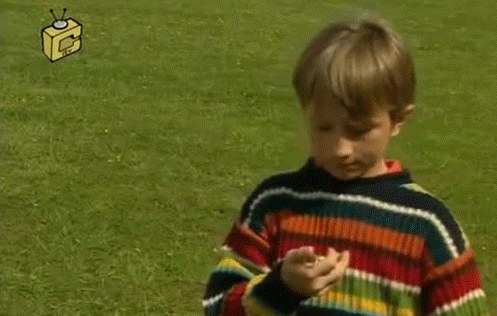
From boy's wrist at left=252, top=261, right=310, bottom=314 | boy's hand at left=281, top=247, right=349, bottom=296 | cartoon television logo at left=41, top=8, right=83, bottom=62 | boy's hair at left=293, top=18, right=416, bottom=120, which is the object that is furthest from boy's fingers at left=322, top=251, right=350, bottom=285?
cartoon television logo at left=41, top=8, right=83, bottom=62

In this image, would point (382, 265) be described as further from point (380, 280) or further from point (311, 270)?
point (311, 270)

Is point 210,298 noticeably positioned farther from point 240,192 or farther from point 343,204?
point 240,192

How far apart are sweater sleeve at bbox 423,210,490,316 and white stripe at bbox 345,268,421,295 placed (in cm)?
4

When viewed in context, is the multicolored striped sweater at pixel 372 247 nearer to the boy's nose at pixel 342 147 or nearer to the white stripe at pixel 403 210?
the white stripe at pixel 403 210

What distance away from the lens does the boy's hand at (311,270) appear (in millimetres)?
2572

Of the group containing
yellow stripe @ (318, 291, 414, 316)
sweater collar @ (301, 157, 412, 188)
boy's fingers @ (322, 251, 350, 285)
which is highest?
sweater collar @ (301, 157, 412, 188)

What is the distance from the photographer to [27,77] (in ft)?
42.3

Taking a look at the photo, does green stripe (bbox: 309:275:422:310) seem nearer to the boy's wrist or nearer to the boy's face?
the boy's wrist

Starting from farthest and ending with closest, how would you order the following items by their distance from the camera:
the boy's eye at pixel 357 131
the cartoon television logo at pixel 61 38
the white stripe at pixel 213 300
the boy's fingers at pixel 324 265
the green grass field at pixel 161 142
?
the cartoon television logo at pixel 61 38 → the green grass field at pixel 161 142 → the white stripe at pixel 213 300 → the boy's eye at pixel 357 131 → the boy's fingers at pixel 324 265

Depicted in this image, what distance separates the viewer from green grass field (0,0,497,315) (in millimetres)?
7219

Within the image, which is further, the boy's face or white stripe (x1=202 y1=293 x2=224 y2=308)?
white stripe (x1=202 y1=293 x2=224 y2=308)

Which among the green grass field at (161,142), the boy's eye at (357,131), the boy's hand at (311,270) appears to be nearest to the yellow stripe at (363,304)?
the boy's hand at (311,270)

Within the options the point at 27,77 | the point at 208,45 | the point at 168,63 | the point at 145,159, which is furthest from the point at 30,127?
the point at 208,45

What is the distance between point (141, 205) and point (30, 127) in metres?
2.53
